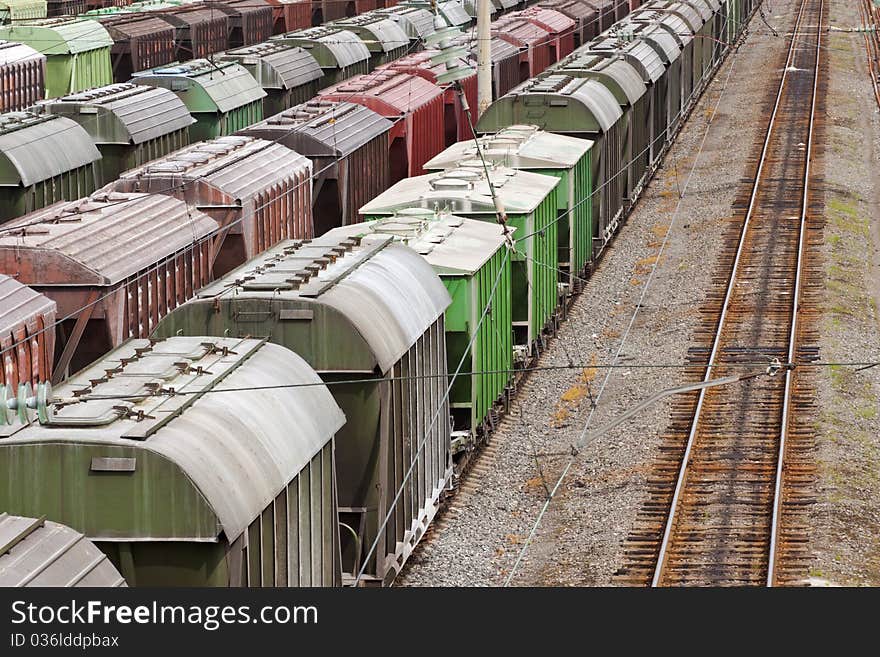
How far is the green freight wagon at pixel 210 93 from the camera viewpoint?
35562mm

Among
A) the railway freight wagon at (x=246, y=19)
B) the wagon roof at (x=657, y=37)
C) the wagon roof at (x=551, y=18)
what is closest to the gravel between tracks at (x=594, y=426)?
the wagon roof at (x=657, y=37)

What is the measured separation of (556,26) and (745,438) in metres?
34.6

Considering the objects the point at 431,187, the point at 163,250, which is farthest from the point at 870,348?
the point at 163,250

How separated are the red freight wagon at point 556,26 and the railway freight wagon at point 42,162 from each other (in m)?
27.0

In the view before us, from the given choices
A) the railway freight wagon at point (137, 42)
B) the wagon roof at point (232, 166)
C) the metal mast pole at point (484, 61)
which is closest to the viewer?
the wagon roof at point (232, 166)

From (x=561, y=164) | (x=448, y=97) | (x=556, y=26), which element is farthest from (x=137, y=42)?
(x=561, y=164)

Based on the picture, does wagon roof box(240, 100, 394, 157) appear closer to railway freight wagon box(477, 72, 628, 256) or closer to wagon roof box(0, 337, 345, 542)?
railway freight wagon box(477, 72, 628, 256)

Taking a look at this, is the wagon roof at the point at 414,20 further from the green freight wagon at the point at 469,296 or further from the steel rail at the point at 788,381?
the green freight wagon at the point at 469,296

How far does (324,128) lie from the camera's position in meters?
30.1

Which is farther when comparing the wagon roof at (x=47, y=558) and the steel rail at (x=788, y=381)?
the steel rail at (x=788, y=381)

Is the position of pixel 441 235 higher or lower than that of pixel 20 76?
lower

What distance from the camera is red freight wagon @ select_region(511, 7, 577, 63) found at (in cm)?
5412

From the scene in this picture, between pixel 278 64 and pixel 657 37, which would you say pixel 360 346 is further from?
pixel 657 37

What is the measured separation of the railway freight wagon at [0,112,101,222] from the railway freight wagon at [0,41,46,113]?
10.7 metres
